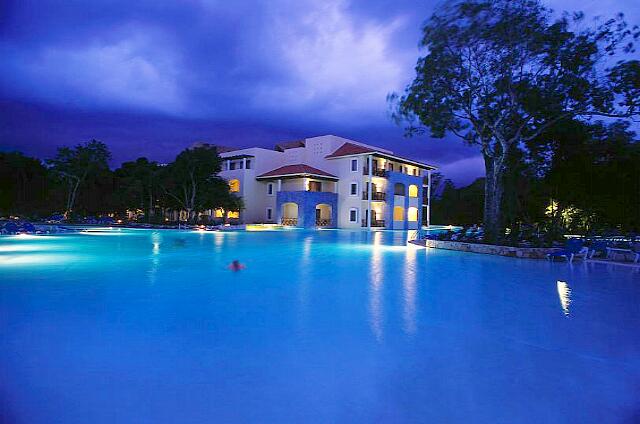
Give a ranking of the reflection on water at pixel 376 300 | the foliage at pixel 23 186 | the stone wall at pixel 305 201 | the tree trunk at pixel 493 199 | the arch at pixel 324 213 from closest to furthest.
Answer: the reflection on water at pixel 376 300, the tree trunk at pixel 493 199, the stone wall at pixel 305 201, the foliage at pixel 23 186, the arch at pixel 324 213

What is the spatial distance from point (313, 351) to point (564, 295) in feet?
17.9

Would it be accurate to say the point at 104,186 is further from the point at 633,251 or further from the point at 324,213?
the point at 633,251

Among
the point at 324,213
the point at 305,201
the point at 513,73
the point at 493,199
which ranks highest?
the point at 513,73

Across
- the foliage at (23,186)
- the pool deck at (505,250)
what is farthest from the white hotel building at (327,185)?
the pool deck at (505,250)

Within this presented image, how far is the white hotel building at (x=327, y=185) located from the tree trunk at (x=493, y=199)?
18.6 m

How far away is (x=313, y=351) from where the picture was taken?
12.9 ft

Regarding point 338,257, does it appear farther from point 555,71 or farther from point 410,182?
point 410,182

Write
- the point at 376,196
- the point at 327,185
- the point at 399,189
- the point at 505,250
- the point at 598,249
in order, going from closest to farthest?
1. the point at 598,249
2. the point at 505,250
3. the point at 376,196
4. the point at 327,185
5. the point at 399,189

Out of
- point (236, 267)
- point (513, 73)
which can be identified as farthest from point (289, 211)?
point (236, 267)

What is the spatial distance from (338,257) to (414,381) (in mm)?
9397

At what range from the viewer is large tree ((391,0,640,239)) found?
48.9 ft

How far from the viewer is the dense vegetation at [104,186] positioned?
3164cm

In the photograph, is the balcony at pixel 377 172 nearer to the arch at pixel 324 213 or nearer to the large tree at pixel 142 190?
the arch at pixel 324 213

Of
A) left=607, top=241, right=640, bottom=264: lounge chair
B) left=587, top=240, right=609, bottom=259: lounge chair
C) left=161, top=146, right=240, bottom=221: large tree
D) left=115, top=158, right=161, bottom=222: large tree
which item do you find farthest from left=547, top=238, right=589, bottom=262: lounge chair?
left=115, top=158, right=161, bottom=222: large tree
